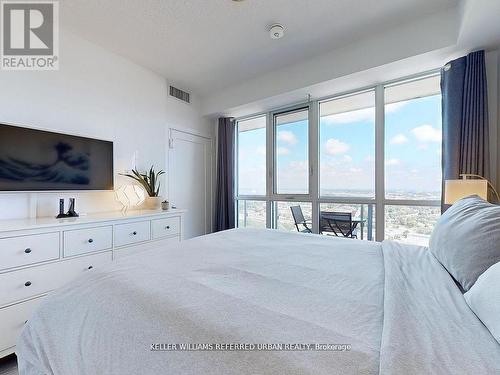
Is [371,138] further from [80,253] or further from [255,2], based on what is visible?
[80,253]

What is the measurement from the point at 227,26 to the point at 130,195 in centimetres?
202

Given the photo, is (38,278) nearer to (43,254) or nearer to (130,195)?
(43,254)

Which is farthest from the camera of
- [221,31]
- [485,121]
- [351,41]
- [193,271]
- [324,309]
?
[351,41]

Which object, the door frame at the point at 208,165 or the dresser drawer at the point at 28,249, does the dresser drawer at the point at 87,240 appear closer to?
the dresser drawer at the point at 28,249

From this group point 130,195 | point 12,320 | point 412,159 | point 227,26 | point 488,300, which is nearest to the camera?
point 488,300

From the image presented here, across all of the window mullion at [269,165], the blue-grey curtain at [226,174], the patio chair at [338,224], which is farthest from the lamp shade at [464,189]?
the blue-grey curtain at [226,174]

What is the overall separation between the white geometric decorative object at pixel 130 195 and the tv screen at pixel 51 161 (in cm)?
15

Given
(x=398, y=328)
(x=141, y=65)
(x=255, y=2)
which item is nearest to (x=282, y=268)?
(x=398, y=328)

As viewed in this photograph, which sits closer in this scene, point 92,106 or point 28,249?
point 28,249

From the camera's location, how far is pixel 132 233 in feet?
7.37

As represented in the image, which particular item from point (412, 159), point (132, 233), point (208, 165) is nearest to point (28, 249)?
point (132, 233)

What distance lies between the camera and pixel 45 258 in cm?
167

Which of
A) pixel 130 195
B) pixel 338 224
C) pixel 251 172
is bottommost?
pixel 338 224

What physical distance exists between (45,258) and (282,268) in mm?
1693
